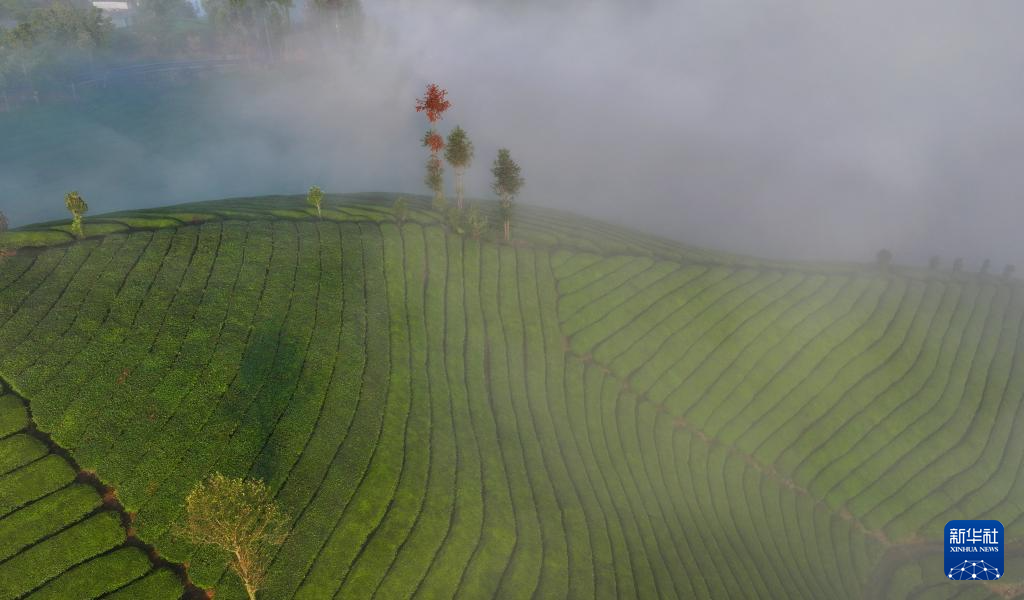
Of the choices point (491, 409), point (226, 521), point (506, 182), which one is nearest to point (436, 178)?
point (506, 182)

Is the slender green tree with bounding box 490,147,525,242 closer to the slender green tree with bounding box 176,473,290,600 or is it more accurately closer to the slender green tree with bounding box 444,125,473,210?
the slender green tree with bounding box 444,125,473,210

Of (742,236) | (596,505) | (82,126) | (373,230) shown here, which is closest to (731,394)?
(596,505)

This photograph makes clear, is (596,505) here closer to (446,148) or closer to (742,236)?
(446,148)

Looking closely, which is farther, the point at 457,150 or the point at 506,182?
the point at 506,182

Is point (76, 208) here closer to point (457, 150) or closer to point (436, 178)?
point (436, 178)

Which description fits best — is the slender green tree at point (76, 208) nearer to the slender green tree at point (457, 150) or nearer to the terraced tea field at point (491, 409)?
the terraced tea field at point (491, 409)

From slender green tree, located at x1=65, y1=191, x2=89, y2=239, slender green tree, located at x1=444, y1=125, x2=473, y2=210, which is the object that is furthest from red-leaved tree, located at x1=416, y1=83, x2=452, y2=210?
slender green tree, located at x1=65, y1=191, x2=89, y2=239

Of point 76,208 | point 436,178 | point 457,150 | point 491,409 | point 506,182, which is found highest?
point 457,150

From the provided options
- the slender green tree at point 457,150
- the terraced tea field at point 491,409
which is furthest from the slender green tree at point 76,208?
the slender green tree at point 457,150
